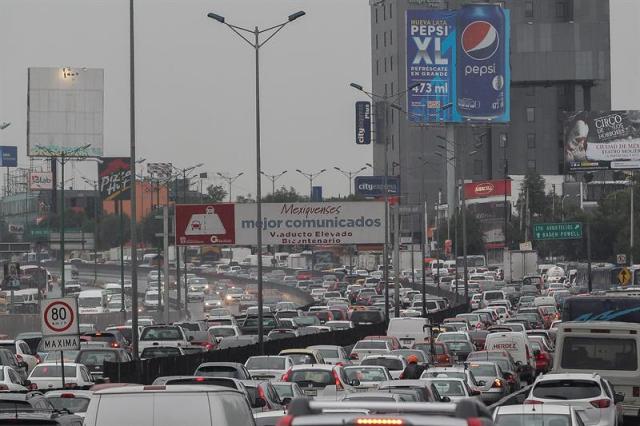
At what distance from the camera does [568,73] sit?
537 feet

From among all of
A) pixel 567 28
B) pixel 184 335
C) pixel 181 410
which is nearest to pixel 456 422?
pixel 181 410

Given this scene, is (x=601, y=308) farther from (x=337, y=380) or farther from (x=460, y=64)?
(x=460, y=64)

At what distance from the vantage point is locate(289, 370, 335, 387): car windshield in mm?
29750

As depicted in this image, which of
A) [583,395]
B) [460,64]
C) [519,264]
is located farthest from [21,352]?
[460,64]

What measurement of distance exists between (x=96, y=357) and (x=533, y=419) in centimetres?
2018

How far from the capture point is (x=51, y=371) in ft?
109

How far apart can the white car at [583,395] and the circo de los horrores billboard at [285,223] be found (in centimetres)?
5428

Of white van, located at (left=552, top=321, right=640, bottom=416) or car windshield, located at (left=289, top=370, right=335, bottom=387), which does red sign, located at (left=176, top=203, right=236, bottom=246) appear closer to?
white van, located at (left=552, top=321, right=640, bottom=416)

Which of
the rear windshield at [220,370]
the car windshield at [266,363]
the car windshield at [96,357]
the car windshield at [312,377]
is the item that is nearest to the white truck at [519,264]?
the car windshield at [96,357]

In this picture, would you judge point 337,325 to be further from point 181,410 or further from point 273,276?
point 273,276

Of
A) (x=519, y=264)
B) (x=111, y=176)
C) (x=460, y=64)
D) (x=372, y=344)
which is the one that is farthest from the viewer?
(x=111, y=176)

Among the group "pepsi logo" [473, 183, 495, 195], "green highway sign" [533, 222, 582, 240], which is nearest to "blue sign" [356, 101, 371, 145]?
"pepsi logo" [473, 183, 495, 195]

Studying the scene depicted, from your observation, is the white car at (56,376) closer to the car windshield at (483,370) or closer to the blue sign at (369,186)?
the car windshield at (483,370)

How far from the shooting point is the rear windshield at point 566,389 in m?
24.9
